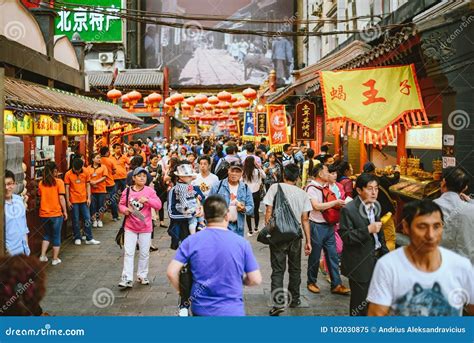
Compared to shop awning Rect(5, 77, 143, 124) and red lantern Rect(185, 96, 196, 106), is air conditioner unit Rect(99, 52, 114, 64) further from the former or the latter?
shop awning Rect(5, 77, 143, 124)

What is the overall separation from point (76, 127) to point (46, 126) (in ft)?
8.09

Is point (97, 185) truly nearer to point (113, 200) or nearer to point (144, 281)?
point (113, 200)

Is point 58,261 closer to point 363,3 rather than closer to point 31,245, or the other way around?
point 31,245

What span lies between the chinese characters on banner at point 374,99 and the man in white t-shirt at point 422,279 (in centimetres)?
489

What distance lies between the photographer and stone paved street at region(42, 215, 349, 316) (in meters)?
6.41

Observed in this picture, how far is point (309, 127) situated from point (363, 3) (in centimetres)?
504

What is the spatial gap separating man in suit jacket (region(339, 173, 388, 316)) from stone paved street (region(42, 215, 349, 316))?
136cm

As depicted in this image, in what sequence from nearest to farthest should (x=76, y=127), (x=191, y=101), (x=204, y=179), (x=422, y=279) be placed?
(x=422, y=279) → (x=204, y=179) → (x=76, y=127) → (x=191, y=101)

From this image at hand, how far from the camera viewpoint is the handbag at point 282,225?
6277mm

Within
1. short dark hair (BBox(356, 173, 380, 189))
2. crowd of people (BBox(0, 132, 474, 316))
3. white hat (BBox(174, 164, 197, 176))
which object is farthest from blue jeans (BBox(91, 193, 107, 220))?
short dark hair (BBox(356, 173, 380, 189))

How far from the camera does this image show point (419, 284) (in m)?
3.08

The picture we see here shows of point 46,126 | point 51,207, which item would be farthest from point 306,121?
point 51,207

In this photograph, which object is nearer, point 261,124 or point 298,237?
point 298,237

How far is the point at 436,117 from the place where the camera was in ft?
33.3
